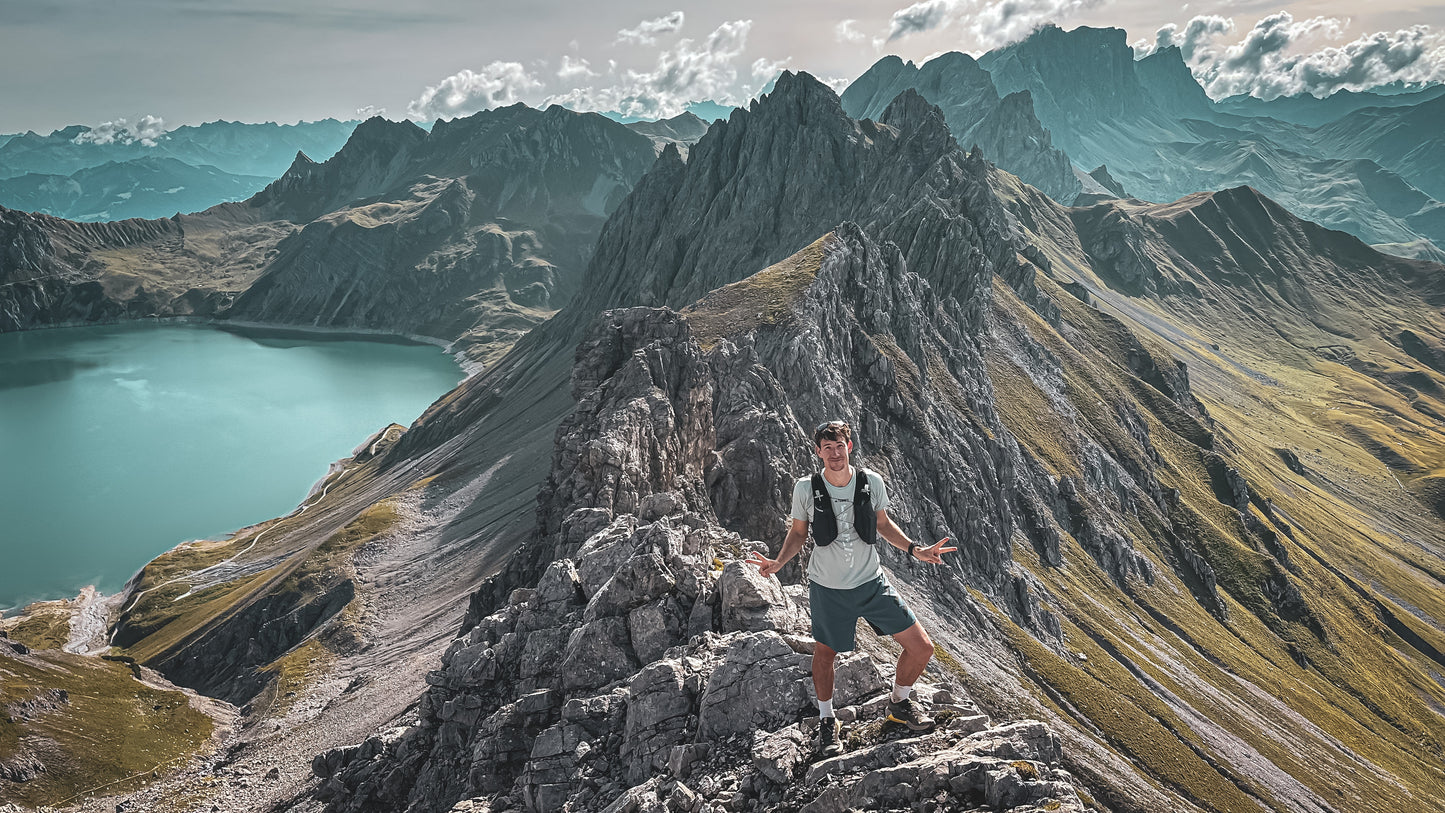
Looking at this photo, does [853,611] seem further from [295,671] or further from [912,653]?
[295,671]

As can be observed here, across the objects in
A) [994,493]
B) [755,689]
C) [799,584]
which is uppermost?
[755,689]

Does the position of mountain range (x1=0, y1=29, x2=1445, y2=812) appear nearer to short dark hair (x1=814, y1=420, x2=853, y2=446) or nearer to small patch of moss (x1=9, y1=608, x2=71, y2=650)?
short dark hair (x1=814, y1=420, x2=853, y2=446)

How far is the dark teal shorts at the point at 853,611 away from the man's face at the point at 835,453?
2.74 m

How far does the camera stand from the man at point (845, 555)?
1459 centimetres

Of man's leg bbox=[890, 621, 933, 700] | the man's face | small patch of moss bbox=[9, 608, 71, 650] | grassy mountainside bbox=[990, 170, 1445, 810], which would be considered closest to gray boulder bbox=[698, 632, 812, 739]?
man's leg bbox=[890, 621, 933, 700]

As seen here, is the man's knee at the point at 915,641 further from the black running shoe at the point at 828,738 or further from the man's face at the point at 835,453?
the man's face at the point at 835,453

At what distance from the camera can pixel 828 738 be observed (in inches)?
663

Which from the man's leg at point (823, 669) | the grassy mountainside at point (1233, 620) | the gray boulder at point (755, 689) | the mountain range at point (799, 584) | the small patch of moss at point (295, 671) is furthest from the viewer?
the grassy mountainside at point (1233, 620)

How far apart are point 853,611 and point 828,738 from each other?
364 centimetres

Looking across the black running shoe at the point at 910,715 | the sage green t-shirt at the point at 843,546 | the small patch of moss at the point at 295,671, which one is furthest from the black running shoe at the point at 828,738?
the small patch of moss at the point at 295,671

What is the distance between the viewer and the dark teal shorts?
1532cm

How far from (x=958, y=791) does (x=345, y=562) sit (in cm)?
10483

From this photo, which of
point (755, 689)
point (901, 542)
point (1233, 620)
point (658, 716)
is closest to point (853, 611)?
point (901, 542)

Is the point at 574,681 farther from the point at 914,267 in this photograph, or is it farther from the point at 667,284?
the point at 667,284
